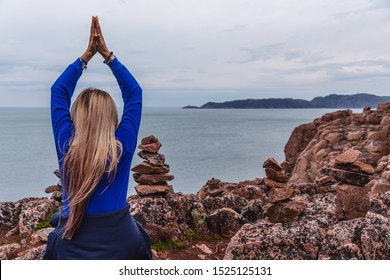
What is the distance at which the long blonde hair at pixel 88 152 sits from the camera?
4.21m

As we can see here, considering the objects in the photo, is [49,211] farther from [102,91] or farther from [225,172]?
[225,172]

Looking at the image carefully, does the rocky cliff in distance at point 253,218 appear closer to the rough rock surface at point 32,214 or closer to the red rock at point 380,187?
the rough rock surface at point 32,214

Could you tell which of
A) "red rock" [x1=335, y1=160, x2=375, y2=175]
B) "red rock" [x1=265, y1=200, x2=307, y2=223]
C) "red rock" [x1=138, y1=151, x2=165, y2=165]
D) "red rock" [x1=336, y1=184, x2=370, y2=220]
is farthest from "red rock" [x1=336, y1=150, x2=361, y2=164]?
"red rock" [x1=138, y1=151, x2=165, y2=165]

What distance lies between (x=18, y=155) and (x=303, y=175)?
347 feet

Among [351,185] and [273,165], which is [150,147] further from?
[351,185]

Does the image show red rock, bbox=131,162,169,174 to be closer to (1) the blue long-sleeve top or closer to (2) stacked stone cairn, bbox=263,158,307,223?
(2) stacked stone cairn, bbox=263,158,307,223

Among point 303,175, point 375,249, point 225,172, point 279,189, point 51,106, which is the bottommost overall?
point 225,172

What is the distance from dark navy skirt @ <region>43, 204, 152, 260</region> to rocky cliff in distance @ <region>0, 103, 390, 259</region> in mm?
6269

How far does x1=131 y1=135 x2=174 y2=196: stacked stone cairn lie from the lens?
13.8m

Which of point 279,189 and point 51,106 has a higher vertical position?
point 51,106

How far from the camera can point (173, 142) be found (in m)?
152

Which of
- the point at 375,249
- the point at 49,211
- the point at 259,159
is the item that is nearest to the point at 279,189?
the point at 375,249

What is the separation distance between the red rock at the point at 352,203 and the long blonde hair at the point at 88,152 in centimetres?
834

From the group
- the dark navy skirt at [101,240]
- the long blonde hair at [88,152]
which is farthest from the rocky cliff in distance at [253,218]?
the long blonde hair at [88,152]
